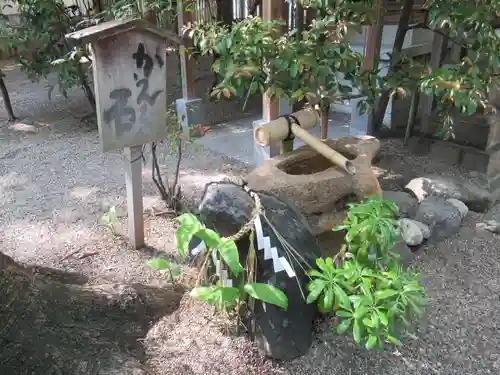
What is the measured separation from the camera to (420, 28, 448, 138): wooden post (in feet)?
16.2

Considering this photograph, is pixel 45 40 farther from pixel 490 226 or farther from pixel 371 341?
pixel 371 341

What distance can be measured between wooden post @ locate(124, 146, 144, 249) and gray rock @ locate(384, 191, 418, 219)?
1984 mm

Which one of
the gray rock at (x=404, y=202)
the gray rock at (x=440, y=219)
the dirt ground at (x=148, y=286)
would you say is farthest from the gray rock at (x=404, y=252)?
the gray rock at (x=404, y=202)

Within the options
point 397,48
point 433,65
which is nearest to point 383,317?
point 397,48

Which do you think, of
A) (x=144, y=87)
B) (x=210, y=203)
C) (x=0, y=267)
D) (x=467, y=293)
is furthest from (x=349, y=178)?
(x=0, y=267)

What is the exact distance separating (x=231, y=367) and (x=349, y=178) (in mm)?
1593

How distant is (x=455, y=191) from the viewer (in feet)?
13.7

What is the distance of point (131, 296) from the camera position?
8.68ft

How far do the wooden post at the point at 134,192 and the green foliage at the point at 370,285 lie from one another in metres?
1.65

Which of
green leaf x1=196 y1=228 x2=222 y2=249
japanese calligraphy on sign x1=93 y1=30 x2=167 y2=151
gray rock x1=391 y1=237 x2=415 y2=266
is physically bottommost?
gray rock x1=391 y1=237 x2=415 y2=266

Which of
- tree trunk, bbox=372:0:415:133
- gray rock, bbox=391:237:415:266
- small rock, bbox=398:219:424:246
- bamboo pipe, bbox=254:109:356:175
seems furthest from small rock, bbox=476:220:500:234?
tree trunk, bbox=372:0:415:133

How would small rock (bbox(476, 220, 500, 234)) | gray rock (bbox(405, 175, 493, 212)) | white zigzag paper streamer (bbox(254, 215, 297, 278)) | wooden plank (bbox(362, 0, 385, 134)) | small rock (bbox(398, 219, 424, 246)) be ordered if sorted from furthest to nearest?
wooden plank (bbox(362, 0, 385, 134)) → gray rock (bbox(405, 175, 493, 212)) → small rock (bbox(476, 220, 500, 234)) → small rock (bbox(398, 219, 424, 246)) → white zigzag paper streamer (bbox(254, 215, 297, 278))

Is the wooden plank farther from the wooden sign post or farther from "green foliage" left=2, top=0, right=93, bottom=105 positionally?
"green foliage" left=2, top=0, right=93, bottom=105

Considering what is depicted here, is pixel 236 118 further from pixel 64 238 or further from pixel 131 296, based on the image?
pixel 131 296
